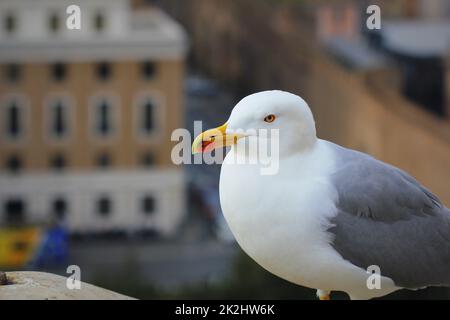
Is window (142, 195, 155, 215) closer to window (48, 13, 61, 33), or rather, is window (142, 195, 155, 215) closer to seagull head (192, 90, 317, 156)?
window (48, 13, 61, 33)

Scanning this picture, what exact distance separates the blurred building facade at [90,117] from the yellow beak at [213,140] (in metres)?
20.9

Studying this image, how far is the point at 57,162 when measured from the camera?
79.4ft

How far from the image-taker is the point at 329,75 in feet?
66.6

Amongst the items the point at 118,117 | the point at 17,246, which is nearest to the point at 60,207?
the point at 118,117

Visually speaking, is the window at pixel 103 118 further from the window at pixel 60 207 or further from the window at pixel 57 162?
the window at pixel 60 207

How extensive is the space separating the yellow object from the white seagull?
16953 millimetres

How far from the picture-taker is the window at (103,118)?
23.8 metres

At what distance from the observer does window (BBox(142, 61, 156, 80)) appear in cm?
2358

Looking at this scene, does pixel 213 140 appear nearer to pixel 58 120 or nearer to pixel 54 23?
pixel 54 23

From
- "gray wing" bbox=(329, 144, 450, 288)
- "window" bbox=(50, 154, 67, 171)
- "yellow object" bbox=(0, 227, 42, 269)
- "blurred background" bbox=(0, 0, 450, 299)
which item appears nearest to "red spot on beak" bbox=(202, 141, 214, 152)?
"gray wing" bbox=(329, 144, 450, 288)

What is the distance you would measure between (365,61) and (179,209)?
4998 millimetres

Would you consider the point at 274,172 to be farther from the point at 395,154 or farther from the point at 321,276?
the point at 395,154

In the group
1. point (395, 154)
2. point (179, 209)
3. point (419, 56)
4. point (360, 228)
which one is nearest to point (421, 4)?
point (419, 56)

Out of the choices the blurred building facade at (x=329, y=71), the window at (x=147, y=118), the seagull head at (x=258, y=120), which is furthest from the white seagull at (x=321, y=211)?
the window at (x=147, y=118)
